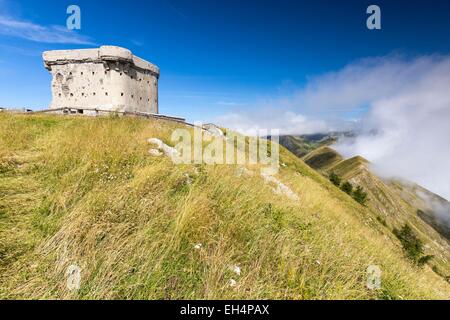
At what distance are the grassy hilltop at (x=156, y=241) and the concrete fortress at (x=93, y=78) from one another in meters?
24.6

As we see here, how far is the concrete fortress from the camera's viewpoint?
90.8 ft

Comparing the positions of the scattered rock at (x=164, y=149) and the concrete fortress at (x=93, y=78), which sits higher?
the concrete fortress at (x=93, y=78)

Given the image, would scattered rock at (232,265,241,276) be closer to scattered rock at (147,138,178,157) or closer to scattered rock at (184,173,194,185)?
scattered rock at (184,173,194,185)

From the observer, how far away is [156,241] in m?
3.58

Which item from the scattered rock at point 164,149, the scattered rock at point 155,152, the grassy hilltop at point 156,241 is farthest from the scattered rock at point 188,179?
the scattered rock at point 164,149

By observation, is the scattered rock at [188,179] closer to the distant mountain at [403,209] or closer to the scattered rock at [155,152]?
the scattered rock at [155,152]

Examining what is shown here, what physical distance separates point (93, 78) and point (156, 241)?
30.6 meters

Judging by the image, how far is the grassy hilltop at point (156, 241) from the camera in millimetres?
3043

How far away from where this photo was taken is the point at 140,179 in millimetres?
5262

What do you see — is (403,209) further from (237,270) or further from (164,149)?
(237,270)

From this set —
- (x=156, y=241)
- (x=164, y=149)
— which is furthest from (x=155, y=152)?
(x=156, y=241)

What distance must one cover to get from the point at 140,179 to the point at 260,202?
2.75 metres
